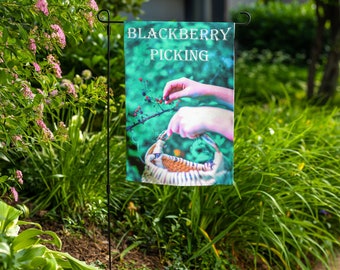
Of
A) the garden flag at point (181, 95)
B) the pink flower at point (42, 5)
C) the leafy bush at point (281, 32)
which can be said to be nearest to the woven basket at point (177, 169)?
the garden flag at point (181, 95)

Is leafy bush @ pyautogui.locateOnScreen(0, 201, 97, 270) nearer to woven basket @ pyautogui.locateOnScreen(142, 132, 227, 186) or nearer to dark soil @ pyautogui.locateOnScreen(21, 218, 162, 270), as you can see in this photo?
dark soil @ pyautogui.locateOnScreen(21, 218, 162, 270)

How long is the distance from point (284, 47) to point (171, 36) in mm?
13117

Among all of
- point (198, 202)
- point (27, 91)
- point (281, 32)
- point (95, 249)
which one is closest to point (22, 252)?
point (27, 91)

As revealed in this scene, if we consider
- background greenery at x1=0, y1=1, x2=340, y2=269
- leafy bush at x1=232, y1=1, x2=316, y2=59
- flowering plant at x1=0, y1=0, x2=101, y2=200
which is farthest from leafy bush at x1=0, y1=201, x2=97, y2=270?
leafy bush at x1=232, y1=1, x2=316, y2=59

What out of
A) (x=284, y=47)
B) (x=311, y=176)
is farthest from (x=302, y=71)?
(x=311, y=176)

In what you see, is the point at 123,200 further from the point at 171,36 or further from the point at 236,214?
the point at 171,36

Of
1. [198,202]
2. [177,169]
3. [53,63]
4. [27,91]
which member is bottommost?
[198,202]

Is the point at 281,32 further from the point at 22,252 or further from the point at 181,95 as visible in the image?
the point at 22,252

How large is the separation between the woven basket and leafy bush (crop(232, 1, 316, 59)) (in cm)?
1268

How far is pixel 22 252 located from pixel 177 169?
1121 millimetres

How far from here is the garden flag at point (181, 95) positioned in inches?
191

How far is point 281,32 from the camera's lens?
17984 mm

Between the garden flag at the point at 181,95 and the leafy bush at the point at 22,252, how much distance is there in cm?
76

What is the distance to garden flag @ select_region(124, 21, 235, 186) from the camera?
485 centimetres
